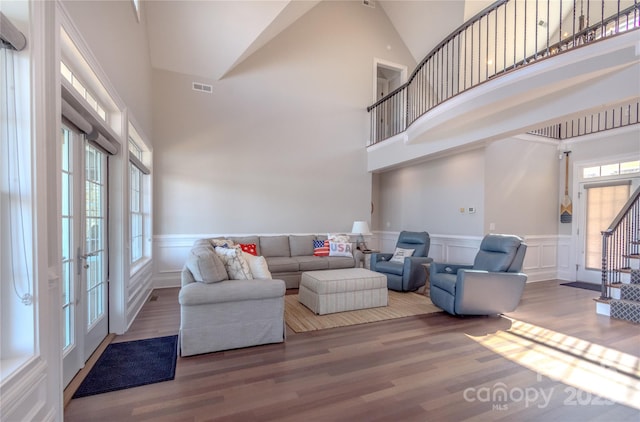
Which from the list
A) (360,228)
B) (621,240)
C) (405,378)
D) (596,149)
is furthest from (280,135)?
(596,149)

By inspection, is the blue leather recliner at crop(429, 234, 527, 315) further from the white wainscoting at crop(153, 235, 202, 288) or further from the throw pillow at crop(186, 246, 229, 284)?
the white wainscoting at crop(153, 235, 202, 288)

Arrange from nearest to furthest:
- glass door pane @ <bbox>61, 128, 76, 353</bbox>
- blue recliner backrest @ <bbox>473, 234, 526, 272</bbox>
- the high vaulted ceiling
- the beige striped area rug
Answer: glass door pane @ <bbox>61, 128, 76, 353</bbox>, the beige striped area rug, blue recliner backrest @ <bbox>473, 234, 526, 272</bbox>, the high vaulted ceiling

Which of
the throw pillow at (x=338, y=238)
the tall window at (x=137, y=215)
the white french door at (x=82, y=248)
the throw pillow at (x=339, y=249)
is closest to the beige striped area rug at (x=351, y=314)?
the throw pillow at (x=339, y=249)

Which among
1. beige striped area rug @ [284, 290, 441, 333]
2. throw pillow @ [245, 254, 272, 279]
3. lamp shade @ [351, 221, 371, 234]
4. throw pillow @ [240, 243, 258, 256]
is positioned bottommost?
beige striped area rug @ [284, 290, 441, 333]

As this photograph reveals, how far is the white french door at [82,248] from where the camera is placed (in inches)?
91.0

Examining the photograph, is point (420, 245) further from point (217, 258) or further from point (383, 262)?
point (217, 258)

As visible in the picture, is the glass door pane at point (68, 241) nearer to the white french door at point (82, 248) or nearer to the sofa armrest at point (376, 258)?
the white french door at point (82, 248)

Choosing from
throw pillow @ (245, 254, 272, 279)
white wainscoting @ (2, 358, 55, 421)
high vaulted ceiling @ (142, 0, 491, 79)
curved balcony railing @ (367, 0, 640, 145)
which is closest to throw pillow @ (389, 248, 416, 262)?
curved balcony railing @ (367, 0, 640, 145)

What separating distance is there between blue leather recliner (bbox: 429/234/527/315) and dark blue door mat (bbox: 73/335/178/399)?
3.17 m

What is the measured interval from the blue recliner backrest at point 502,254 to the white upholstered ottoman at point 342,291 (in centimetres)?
143

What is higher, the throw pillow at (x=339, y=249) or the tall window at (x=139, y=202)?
the tall window at (x=139, y=202)

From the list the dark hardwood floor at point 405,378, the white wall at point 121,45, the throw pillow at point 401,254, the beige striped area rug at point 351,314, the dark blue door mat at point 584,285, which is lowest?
the dark blue door mat at point 584,285

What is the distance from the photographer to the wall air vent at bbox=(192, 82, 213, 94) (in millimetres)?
5578

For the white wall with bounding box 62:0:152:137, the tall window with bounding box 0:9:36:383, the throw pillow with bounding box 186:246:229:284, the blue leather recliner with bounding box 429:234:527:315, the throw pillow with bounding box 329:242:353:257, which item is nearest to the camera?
the tall window with bounding box 0:9:36:383
